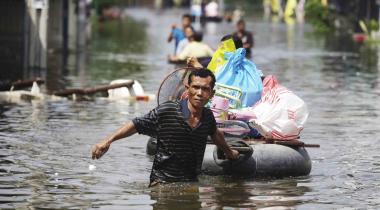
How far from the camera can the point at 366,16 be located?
2377 inches

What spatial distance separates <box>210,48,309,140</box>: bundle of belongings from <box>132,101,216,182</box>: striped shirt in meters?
2.36

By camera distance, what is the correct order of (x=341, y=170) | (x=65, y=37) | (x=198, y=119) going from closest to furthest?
1. (x=198, y=119)
2. (x=341, y=170)
3. (x=65, y=37)

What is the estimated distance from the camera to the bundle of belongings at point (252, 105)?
1355 cm

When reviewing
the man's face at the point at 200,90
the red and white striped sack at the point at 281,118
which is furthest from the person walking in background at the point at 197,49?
the man's face at the point at 200,90

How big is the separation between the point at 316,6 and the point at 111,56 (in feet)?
80.8

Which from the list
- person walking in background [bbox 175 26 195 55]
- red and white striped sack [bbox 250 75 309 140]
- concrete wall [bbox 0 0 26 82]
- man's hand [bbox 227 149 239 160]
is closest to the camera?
man's hand [bbox 227 149 239 160]

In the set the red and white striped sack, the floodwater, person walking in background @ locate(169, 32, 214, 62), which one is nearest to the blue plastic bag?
the red and white striped sack

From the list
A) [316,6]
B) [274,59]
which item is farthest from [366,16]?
[274,59]

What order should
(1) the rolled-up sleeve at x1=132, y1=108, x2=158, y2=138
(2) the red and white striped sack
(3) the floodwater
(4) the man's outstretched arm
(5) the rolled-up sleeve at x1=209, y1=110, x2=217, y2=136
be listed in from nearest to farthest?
(4) the man's outstretched arm
(1) the rolled-up sleeve at x1=132, y1=108, x2=158, y2=138
(5) the rolled-up sleeve at x1=209, y1=110, x2=217, y2=136
(3) the floodwater
(2) the red and white striped sack

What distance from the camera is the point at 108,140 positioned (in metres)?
10.5

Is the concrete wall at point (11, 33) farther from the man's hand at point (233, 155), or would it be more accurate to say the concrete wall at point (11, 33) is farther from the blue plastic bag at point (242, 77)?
the man's hand at point (233, 155)

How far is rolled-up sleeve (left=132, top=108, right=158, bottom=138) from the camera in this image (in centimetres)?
1085

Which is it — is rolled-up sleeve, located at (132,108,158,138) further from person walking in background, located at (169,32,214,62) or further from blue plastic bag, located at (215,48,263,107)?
person walking in background, located at (169,32,214,62)

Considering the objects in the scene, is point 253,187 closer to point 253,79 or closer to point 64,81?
point 253,79
